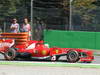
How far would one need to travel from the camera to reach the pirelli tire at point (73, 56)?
1261 cm

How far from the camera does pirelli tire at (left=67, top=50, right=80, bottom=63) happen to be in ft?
41.4

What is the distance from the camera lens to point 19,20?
86.5 feet

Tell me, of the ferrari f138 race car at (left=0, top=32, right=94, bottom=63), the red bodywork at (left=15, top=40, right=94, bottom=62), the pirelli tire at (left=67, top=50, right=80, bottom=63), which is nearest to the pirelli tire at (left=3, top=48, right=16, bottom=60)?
the ferrari f138 race car at (left=0, top=32, right=94, bottom=63)

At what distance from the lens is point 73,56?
12.7 meters

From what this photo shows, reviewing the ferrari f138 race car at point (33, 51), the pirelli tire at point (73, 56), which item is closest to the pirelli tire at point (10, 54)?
the ferrari f138 race car at point (33, 51)

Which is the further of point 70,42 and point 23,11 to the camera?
point 23,11

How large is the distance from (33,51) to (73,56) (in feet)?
4.89

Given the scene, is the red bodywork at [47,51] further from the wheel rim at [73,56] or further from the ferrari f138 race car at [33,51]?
the wheel rim at [73,56]

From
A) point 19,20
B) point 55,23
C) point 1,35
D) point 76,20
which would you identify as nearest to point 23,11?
point 19,20

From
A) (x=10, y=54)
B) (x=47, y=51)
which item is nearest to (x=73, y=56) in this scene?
(x=47, y=51)

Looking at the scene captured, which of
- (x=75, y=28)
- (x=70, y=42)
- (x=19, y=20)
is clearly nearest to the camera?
(x=70, y=42)

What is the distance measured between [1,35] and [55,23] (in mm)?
12881

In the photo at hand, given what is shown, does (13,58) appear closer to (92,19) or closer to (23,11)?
(92,19)

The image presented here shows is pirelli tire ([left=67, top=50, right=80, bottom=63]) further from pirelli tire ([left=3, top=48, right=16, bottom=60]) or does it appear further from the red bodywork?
pirelli tire ([left=3, top=48, right=16, bottom=60])
